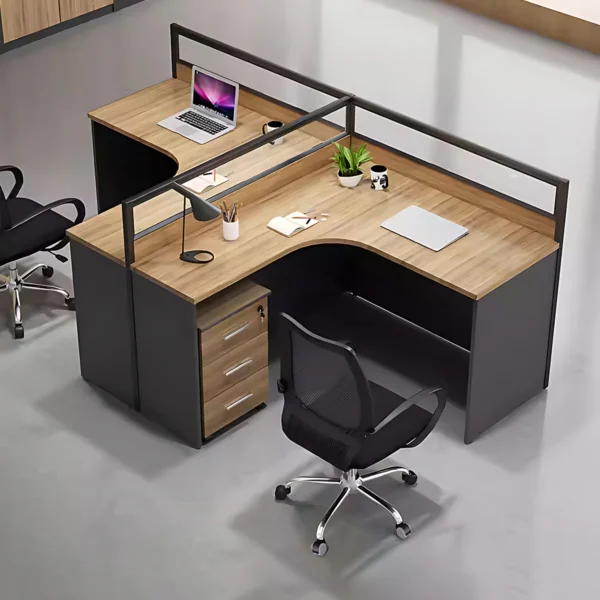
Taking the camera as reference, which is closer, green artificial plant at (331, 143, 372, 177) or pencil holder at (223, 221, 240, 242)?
pencil holder at (223, 221, 240, 242)

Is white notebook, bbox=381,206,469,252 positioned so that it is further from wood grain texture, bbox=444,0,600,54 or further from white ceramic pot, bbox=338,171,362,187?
wood grain texture, bbox=444,0,600,54

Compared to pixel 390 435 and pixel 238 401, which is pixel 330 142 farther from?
pixel 390 435

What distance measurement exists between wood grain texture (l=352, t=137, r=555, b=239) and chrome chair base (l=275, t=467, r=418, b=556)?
1239 mm

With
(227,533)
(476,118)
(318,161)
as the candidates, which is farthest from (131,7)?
(227,533)

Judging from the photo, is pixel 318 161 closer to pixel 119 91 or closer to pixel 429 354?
pixel 429 354

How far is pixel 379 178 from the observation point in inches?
245

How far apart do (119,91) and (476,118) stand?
231cm

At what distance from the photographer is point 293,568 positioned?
516 centimetres

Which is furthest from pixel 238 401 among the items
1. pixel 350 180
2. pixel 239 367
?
pixel 350 180

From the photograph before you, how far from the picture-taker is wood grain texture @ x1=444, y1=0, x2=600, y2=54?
9125mm

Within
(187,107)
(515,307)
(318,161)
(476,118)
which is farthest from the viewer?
(476,118)

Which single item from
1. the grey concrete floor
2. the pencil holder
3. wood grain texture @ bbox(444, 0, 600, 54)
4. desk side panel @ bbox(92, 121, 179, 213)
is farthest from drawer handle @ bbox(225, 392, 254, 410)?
wood grain texture @ bbox(444, 0, 600, 54)

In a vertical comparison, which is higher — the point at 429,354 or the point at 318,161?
the point at 318,161

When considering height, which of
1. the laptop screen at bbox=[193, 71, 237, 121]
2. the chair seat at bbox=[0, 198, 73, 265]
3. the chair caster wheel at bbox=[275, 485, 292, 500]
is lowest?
the chair caster wheel at bbox=[275, 485, 292, 500]
